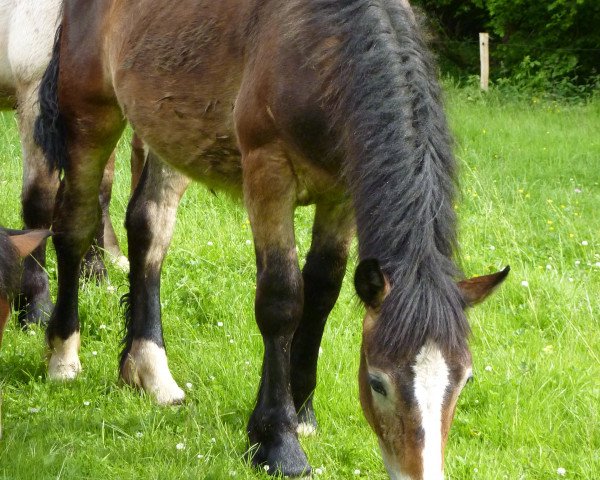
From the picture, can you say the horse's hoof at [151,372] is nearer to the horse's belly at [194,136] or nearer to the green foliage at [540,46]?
the horse's belly at [194,136]

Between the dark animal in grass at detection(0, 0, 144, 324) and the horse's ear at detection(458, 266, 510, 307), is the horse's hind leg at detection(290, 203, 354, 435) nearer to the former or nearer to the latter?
the horse's ear at detection(458, 266, 510, 307)

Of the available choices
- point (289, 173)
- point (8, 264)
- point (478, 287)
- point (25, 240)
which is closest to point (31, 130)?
point (25, 240)

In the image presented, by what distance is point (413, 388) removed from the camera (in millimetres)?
2857

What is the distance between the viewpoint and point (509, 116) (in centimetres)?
1391

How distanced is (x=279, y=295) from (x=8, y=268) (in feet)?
3.51

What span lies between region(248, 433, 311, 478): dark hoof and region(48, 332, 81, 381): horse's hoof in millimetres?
1460

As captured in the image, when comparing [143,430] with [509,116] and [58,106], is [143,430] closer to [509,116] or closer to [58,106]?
[58,106]

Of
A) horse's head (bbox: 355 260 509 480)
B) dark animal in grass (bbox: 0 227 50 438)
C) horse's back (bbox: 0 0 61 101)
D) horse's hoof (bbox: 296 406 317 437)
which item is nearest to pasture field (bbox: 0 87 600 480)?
horse's hoof (bbox: 296 406 317 437)

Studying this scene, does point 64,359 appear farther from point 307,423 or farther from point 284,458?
point 284,458

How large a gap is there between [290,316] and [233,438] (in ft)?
2.29

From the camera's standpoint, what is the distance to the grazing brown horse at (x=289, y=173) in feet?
9.69

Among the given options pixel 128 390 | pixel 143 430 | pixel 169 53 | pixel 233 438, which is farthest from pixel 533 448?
pixel 169 53

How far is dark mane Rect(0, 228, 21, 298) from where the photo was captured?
11.4 ft

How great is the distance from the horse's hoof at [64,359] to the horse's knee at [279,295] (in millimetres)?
1563
